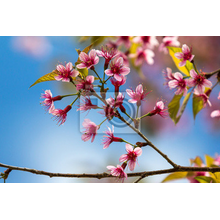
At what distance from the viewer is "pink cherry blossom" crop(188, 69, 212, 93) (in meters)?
0.64

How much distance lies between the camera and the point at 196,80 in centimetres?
65

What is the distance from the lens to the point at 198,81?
2.13ft

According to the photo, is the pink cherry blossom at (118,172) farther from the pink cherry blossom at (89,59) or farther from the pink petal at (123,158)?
the pink cherry blossom at (89,59)

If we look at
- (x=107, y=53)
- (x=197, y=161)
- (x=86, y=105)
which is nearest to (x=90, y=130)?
(x=86, y=105)

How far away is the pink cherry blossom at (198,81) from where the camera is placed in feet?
2.10

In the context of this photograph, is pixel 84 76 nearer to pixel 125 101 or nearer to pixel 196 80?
pixel 125 101

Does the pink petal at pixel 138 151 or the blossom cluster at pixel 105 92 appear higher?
the blossom cluster at pixel 105 92

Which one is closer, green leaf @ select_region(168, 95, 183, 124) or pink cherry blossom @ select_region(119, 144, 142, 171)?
pink cherry blossom @ select_region(119, 144, 142, 171)

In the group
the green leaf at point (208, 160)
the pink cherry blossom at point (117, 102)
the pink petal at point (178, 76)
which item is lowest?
the green leaf at point (208, 160)

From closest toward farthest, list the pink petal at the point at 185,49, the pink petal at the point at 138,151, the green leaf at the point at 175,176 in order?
the pink petal at the point at 138,151
the pink petal at the point at 185,49
the green leaf at the point at 175,176

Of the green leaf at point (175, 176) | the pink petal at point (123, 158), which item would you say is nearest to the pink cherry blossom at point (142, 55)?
the pink petal at point (123, 158)

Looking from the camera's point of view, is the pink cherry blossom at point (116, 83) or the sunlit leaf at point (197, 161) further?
the sunlit leaf at point (197, 161)

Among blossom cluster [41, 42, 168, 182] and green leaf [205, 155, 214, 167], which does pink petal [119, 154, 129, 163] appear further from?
green leaf [205, 155, 214, 167]

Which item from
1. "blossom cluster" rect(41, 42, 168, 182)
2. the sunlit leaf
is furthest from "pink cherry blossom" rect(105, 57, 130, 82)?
the sunlit leaf
